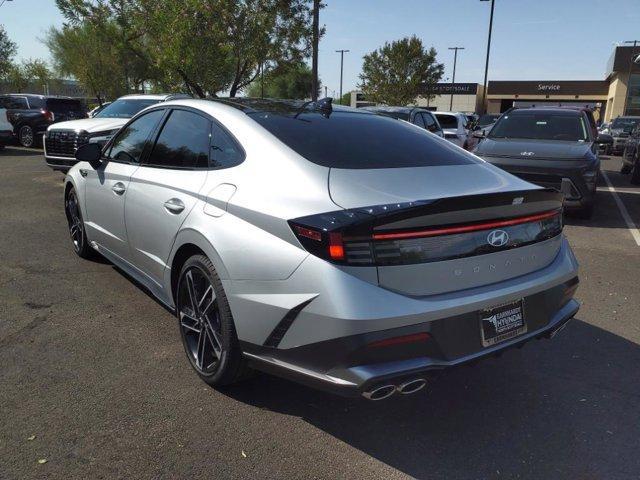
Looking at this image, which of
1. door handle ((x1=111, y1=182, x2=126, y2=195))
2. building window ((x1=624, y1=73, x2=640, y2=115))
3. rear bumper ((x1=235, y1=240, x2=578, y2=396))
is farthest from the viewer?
building window ((x1=624, y1=73, x2=640, y2=115))

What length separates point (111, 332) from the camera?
3.96 m

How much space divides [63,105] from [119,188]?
645 inches

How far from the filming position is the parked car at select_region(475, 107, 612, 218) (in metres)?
7.76

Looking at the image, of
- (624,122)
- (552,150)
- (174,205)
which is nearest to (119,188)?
(174,205)

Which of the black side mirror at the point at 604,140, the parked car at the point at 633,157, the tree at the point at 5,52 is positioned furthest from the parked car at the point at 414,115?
the tree at the point at 5,52

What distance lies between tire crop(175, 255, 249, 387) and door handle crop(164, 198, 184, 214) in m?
0.34

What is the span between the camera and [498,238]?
2.68 m

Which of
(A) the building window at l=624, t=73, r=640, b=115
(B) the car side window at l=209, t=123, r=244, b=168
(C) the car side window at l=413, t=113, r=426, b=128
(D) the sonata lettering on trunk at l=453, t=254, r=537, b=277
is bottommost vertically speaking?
(D) the sonata lettering on trunk at l=453, t=254, r=537, b=277

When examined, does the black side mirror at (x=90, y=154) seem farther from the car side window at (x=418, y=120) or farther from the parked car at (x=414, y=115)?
the car side window at (x=418, y=120)

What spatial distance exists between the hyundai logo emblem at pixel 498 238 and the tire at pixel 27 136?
1919 centimetres

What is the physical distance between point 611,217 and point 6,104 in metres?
18.5

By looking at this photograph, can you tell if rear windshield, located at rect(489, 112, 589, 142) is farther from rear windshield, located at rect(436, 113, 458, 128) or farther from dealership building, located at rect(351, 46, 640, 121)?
dealership building, located at rect(351, 46, 640, 121)

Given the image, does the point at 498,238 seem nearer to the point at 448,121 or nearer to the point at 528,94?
the point at 448,121

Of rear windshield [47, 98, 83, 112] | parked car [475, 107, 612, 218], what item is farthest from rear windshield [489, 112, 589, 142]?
rear windshield [47, 98, 83, 112]
